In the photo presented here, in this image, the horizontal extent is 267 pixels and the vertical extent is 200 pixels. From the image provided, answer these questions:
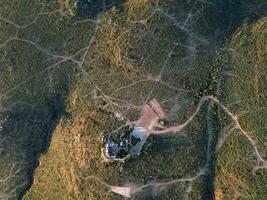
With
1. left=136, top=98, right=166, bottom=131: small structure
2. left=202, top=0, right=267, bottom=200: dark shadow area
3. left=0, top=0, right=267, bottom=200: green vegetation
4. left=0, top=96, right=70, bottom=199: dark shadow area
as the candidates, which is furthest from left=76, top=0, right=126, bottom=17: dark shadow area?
left=136, top=98, right=166, bottom=131: small structure

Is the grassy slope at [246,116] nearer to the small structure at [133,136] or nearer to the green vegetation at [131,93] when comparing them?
the green vegetation at [131,93]

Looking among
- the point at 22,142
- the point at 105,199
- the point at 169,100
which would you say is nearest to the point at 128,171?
the point at 105,199

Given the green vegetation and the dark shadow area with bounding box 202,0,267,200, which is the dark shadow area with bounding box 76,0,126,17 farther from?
the dark shadow area with bounding box 202,0,267,200

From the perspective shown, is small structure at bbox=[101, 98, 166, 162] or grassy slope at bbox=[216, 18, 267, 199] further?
small structure at bbox=[101, 98, 166, 162]

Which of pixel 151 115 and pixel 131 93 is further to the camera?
pixel 131 93

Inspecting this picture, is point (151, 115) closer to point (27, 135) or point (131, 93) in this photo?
point (131, 93)

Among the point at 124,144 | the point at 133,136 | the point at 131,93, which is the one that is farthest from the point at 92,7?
the point at 124,144

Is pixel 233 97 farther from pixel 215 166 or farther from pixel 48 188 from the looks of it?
pixel 48 188

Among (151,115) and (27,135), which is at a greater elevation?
(151,115)
